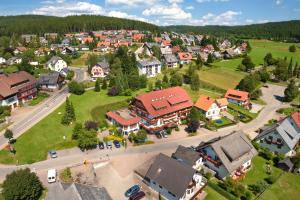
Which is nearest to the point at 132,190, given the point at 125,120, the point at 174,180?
the point at 174,180

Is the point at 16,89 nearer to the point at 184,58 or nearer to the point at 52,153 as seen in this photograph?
the point at 52,153

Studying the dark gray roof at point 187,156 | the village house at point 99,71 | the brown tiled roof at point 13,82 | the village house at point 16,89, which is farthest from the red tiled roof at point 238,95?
the brown tiled roof at point 13,82

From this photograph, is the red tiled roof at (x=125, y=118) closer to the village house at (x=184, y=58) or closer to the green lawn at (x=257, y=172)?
the green lawn at (x=257, y=172)

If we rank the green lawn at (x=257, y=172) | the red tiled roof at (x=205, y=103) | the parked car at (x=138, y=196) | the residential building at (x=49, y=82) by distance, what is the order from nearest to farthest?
the parked car at (x=138, y=196) → the green lawn at (x=257, y=172) → the red tiled roof at (x=205, y=103) → the residential building at (x=49, y=82)

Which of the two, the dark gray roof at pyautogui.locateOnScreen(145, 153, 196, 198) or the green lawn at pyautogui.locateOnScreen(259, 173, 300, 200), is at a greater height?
the dark gray roof at pyautogui.locateOnScreen(145, 153, 196, 198)

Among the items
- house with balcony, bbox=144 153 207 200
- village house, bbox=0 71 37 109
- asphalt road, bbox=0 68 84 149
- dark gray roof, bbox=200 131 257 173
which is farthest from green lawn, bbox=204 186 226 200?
village house, bbox=0 71 37 109

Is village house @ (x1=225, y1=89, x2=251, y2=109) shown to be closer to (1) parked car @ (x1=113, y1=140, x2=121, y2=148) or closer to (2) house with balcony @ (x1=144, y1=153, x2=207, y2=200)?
(1) parked car @ (x1=113, y1=140, x2=121, y2=148)
